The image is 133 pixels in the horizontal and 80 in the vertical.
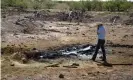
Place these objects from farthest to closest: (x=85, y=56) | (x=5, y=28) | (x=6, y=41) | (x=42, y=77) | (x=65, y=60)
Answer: (x=5, y=28) → (x=6, y=41) → (x=85, y=56) → (x=65, y=60) → (x=42, y=77)

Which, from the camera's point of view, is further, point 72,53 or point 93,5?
point 93,5

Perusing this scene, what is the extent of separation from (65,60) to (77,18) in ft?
94.6

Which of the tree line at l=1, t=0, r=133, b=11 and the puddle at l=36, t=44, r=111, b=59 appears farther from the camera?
the tree line at l=1, t=0, r=133, b=11

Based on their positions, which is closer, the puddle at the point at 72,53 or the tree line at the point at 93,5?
the puddle at the point at 72,53

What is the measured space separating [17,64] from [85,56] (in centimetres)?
401

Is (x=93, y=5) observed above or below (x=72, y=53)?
above

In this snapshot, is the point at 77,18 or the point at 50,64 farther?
the point at 77,18

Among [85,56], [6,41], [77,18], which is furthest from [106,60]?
[77,18]

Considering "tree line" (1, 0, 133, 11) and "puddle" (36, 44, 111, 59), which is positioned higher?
"tree line" (1, 0, 133, 11)

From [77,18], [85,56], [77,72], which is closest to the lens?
[77,72]

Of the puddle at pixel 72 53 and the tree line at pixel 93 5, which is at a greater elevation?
the tree line at pixel 93 5

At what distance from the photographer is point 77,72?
44.6 ft

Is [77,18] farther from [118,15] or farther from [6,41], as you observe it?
[6,41]

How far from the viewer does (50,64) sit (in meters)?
15.0
